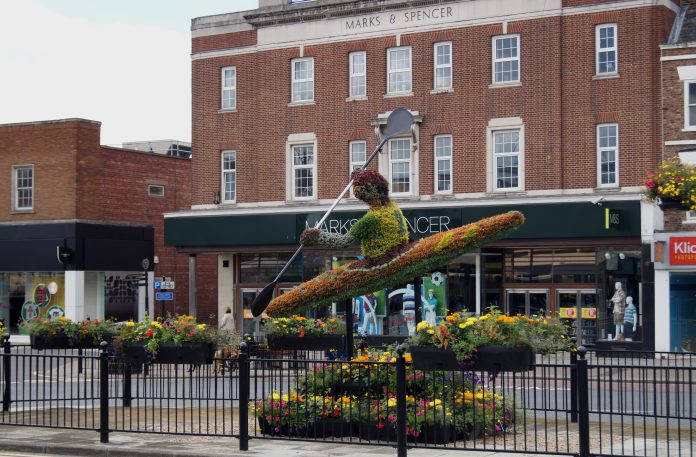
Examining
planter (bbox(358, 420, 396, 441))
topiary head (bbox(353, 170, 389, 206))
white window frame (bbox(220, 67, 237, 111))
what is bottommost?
planter (bbox(358, 420, 396, 441))

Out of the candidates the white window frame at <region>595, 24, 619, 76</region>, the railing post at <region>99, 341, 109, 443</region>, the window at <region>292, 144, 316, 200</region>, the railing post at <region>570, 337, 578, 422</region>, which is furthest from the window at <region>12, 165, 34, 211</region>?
the railing post at <region>570, 337, 578, 422</region>

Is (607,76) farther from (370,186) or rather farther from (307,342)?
(370,186)

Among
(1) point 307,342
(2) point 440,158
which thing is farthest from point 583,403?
(2) point 440,158

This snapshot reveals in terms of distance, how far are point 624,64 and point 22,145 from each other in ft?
75.5

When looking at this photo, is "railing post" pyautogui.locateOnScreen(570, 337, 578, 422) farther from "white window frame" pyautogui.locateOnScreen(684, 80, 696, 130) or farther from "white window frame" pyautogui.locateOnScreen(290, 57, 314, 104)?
"white window frame" pyautogui.locateOnScreen(290, 57, 314, 104)

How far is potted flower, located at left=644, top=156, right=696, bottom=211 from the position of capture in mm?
22812

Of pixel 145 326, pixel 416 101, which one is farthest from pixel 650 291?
pixel 145 326

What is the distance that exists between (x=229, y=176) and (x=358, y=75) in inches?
239

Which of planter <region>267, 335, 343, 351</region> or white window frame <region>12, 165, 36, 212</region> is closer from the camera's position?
planter <region>267, 335, 343, 351</region>

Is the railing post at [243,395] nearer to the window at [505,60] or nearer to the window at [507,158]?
the window at [507,158]

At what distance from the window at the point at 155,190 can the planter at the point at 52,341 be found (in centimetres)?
2511

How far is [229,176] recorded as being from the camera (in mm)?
39562

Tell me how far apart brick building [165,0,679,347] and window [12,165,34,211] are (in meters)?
6.70

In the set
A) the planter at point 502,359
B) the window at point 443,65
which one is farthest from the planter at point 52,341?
the window at point 443,65
